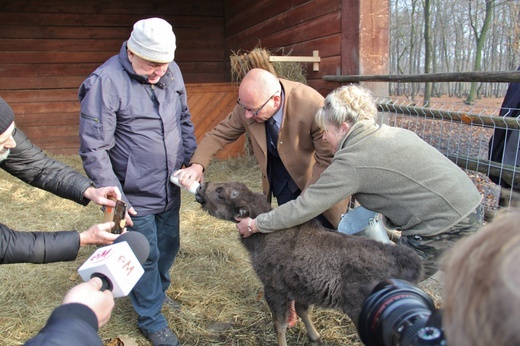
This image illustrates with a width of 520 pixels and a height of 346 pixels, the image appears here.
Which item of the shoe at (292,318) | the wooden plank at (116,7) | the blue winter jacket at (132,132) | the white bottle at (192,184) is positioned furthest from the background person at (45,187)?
the wooden plank at (116,7)

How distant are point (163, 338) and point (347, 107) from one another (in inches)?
99.5

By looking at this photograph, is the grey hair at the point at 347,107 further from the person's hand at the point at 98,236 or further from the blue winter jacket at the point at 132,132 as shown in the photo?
the person's hand at the point at 98,236

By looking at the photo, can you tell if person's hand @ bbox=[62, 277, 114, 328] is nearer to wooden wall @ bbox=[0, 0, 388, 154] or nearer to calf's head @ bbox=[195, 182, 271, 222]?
calf's head @ bbox=[195, 182, 271, 222]

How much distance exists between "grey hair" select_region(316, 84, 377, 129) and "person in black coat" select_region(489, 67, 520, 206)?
5.23ft

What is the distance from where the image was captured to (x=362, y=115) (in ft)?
10.6

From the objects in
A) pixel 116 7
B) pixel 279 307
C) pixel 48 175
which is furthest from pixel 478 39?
pixel 48 175

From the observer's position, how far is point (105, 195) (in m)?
3.36

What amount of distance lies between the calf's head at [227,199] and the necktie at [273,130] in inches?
21.4

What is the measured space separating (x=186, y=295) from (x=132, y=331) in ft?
2.46

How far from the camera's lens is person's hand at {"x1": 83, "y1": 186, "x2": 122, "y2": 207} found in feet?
10.9

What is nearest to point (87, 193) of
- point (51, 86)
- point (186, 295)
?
point (186, 295)

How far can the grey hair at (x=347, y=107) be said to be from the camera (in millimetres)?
3236

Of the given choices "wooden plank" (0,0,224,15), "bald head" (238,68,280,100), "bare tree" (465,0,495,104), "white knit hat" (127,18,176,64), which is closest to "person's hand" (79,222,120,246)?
"white knit hat" (127,18,176,64)

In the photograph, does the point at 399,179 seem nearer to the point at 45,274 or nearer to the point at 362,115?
→ the point at 362,115
